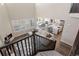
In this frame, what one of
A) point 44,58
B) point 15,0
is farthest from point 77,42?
point 15,0

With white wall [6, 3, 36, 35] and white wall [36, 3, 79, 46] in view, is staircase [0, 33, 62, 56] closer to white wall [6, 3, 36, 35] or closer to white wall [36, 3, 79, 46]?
white wall [36, 3, 79, 46]

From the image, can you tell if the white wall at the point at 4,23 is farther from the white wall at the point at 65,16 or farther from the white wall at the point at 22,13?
the white wall at the point at 65,16

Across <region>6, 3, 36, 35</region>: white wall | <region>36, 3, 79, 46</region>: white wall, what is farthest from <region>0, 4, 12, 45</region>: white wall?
<region>36, 3, 79, 46</region>: white wall

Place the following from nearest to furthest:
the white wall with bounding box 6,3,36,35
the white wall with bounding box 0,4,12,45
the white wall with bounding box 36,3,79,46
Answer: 1. the white wall with bounding box 36,3,79,46
2. the white wall with bounding box 0,4,12,45
3. the white wall with bounding box 6,3,36,35

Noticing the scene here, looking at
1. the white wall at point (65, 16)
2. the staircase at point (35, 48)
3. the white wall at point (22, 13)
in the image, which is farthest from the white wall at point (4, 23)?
the white wall at point (65, 16)

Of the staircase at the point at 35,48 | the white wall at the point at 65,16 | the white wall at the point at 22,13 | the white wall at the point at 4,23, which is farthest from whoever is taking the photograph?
the white wall at the point at 22,13

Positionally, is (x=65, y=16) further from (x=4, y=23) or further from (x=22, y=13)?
(x=4, y=23)

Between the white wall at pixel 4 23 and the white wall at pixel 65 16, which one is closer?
the white wall at pixel 65 16

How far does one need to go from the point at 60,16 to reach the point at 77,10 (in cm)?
64

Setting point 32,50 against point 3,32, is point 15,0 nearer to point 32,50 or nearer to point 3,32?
point 32,50

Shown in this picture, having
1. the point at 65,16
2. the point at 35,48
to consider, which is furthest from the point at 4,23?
the point at 65,16

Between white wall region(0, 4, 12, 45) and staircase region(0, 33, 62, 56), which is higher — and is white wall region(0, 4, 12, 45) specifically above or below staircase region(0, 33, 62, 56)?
above

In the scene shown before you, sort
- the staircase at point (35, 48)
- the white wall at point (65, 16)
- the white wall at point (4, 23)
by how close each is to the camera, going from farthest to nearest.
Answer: the white wall at point (4, 23)
the white wall at point (65, 16)
the staircase at point (35, 48)

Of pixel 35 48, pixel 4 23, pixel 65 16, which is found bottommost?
pixel 35 48
